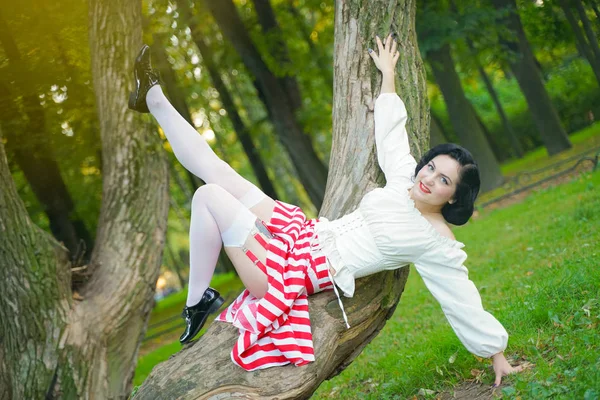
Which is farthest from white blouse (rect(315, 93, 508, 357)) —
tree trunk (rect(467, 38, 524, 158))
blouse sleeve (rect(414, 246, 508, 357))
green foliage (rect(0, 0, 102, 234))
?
tree trunk (rect(467, 38, 524, 158))

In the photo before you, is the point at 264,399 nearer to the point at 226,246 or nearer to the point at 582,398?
the point at 226,246

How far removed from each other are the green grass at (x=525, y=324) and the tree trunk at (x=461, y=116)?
19.4ft

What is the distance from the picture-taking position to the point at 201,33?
16531mm

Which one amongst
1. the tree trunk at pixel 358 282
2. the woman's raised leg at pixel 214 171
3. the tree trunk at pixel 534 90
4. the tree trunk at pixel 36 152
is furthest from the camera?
the tree trunk at pixel 534 90

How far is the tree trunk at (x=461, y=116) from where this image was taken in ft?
49.0

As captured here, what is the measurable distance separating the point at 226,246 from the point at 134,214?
2.93m

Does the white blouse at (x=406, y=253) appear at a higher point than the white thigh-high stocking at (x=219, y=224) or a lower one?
lower

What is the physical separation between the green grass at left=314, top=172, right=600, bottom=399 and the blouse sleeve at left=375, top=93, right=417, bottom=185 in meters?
1.45

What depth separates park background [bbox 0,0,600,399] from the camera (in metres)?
4.53

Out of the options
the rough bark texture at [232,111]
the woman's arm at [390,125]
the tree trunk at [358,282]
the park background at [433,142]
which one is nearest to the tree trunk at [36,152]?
the park background at [433,142]

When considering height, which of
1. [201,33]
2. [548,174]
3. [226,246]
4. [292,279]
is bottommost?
[548,174]

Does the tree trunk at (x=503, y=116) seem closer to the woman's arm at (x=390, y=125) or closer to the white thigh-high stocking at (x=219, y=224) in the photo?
the woman's arm at (x=390, y=125)

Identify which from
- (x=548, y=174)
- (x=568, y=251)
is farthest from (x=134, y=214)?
(x=548, y=174)

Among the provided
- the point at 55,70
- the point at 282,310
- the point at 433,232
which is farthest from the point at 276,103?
the point at 282,310
